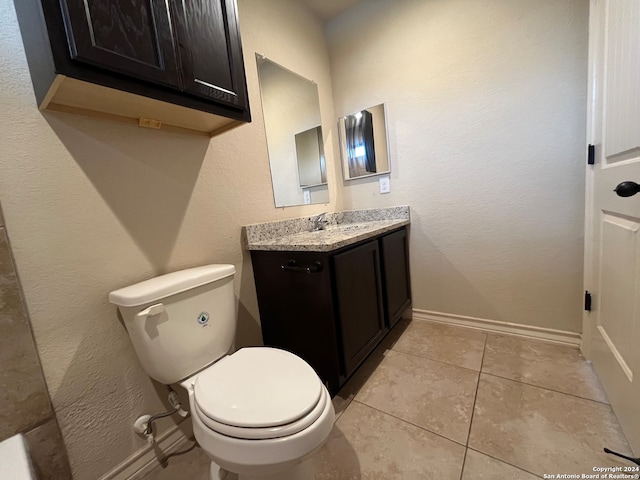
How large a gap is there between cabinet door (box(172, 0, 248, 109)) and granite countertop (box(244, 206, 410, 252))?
61 cm

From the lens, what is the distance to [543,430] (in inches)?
38.4

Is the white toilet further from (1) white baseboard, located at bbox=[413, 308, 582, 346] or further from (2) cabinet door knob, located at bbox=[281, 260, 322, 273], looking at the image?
(1) white baseboard, located at bbox=[413, 308, 582, 346]

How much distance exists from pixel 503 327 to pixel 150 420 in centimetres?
195

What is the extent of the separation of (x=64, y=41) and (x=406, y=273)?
1.88 metres

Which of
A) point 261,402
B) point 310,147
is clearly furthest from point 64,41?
point 310,147

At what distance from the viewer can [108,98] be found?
78 centimetres

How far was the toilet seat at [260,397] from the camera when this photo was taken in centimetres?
62

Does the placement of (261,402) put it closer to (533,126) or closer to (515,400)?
(515,400)

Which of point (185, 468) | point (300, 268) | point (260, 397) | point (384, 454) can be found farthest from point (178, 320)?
point (384, 454)

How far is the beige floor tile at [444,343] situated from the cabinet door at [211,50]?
1621 mm

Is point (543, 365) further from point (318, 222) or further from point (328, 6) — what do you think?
point (328, 6)

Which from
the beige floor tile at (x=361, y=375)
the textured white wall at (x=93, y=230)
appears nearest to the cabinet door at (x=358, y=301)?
the beige floor tile at (x=361, y=375)

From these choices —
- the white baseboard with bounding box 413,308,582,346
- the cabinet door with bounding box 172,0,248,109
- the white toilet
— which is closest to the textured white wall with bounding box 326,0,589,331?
the white baseboard with bounding box 413,308,582,346

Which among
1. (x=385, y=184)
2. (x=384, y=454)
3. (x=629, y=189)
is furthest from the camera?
(x=385, y=184)
